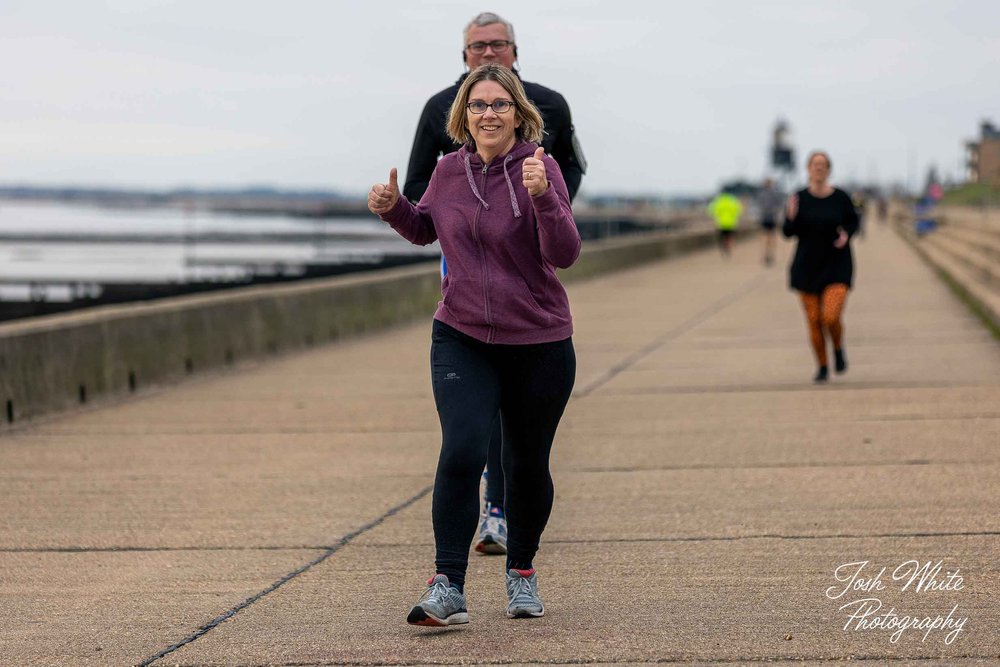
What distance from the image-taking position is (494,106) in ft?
16.5

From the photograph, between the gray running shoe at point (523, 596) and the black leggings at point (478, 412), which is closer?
the black leggings at point (478, 412)

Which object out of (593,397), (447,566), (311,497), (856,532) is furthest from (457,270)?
(593,397)

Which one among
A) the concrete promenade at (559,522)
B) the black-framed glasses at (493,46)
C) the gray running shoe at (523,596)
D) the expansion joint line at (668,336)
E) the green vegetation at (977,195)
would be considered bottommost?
the expansion joint line at (668,336)

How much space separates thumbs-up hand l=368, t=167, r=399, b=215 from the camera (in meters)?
4.95

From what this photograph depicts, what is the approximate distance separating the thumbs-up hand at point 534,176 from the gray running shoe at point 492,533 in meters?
2.00

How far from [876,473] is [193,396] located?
558cm

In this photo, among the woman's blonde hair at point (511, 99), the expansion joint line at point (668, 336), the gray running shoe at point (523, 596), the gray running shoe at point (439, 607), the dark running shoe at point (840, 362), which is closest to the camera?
the gray running shoe at point (439, 607)

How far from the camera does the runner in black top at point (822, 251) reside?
12.0 meters

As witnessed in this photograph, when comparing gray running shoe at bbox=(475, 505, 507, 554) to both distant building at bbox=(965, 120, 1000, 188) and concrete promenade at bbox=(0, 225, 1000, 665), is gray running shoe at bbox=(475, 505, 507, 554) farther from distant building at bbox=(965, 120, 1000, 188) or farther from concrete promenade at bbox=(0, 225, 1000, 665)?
distant building at bbox=(965, 120, 1000, 188)

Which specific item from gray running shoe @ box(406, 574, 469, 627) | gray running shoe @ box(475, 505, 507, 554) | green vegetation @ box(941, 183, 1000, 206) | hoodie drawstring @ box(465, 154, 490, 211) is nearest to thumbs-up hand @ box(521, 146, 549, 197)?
hoodie drawstring @ box(465, 154, 490, 211)

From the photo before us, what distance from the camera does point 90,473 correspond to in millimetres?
8430

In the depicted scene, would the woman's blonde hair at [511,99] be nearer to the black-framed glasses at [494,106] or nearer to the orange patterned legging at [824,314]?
the black-framed glasses at [494,106]

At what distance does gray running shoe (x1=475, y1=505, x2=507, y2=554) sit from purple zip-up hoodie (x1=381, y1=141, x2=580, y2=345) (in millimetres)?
1489

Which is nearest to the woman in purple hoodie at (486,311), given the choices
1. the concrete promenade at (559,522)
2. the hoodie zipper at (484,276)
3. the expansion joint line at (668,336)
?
the hoodie zipper at (484,276)
